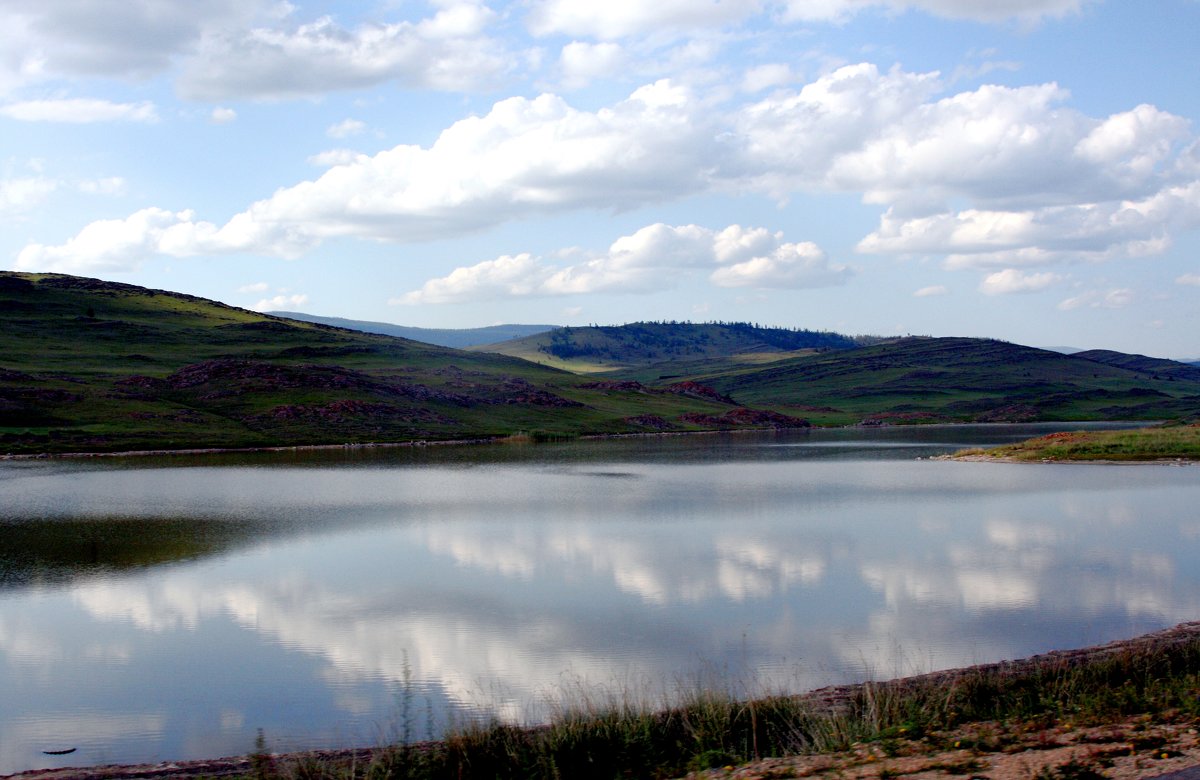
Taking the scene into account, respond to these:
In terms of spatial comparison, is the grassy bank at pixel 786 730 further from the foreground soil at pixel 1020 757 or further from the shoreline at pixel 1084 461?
the shoreline at pixel 1084 461

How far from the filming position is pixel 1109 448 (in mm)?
75938

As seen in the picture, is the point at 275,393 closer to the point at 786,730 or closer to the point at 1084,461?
the point at 1084,461

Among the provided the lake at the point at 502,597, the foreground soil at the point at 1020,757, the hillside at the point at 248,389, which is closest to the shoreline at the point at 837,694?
the foreground soil at the point at 1020,757

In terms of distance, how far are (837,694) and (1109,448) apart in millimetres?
68840

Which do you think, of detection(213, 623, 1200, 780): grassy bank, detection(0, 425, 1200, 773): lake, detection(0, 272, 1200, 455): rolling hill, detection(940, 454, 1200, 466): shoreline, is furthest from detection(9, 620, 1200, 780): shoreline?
detection(0, 272, 1200, 455): rolling hill

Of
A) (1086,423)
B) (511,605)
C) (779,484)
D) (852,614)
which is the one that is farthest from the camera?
(1086,423)

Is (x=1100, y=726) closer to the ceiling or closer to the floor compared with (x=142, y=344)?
closer to the floor

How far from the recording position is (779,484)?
61.8 meters

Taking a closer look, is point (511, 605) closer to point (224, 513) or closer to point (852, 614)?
point (852, 614)

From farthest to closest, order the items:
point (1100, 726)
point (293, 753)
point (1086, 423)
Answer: point (1086, 423) < point (293, 753) < point (1100, 726)

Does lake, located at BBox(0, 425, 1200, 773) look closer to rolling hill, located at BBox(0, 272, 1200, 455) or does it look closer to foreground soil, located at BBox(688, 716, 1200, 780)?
foreground soil, located at BBox(688, 716, 1200, 780)

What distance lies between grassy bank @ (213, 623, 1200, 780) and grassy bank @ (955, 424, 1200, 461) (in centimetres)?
6546

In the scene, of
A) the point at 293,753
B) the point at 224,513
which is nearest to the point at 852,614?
the point at 293,753

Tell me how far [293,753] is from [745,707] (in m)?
6.98
